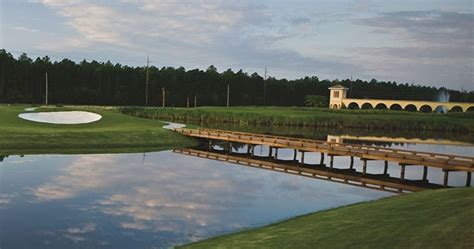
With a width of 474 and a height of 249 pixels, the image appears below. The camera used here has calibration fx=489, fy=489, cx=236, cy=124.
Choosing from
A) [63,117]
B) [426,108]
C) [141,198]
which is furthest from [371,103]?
[141,198]

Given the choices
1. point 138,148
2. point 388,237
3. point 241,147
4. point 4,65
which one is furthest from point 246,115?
point 388,237

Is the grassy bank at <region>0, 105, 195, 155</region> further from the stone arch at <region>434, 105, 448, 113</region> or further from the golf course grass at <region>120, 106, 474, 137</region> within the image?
the stone arch at <region>434, 105, 448, 113</region>

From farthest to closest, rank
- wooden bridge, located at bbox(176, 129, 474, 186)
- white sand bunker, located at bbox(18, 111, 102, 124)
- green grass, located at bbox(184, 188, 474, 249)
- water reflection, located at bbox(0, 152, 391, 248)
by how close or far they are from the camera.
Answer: white sand bunker, located at bbox(18, 111, 102, 124)
wooden bridge, located at bbox(176, 129, 474, 186)
water reflection, located at bbox(0, 152, 391, 248)
green grass, located at bbox(184, 188, 474, 249)

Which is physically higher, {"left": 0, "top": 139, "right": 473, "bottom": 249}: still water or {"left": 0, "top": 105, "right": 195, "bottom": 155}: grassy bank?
{"left": 0, "top": 105, "right": 195, "bottom": 155}: grassy bank

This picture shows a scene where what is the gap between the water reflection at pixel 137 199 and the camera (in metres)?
21.1

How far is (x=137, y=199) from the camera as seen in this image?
92.1 ft

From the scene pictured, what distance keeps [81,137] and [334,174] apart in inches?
1026

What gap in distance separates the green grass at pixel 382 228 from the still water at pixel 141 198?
3184 millimetres

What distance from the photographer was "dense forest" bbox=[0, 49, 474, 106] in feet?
435

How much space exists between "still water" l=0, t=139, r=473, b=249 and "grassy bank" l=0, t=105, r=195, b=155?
3946mm

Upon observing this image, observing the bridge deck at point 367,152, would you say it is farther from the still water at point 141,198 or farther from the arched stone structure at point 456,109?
the arched stone structure at point 456,109

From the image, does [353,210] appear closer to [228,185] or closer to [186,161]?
[228,185]

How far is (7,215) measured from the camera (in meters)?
23.5

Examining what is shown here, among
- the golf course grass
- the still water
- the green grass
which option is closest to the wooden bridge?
the still water
